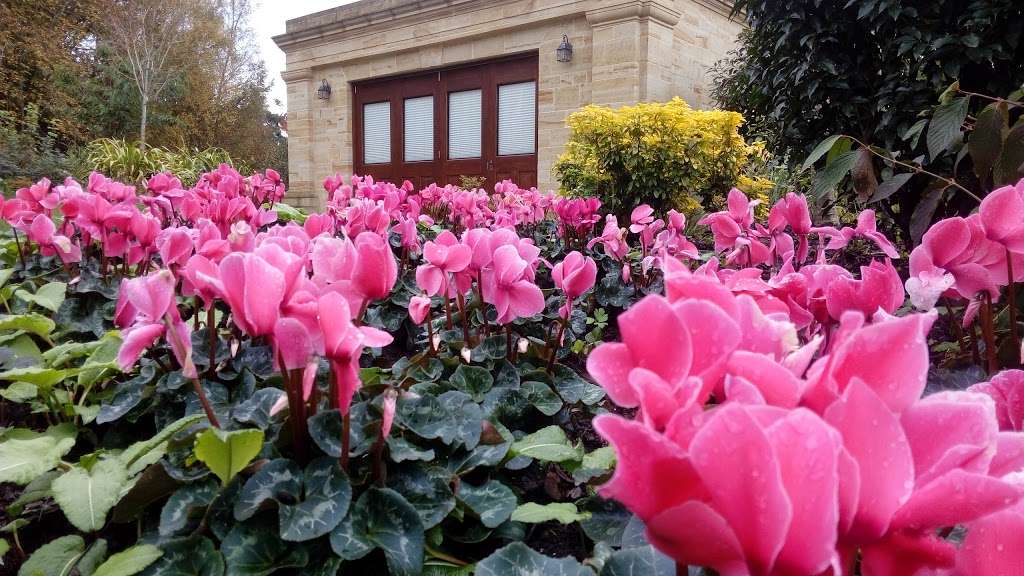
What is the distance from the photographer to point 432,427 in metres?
1.32

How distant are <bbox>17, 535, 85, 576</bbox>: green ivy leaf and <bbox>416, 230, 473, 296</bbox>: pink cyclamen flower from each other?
2.62ft

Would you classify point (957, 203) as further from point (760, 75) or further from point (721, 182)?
point (721, 182)

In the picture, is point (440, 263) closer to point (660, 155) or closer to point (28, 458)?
point (28, 458)

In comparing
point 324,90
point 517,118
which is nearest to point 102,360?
point 517,118

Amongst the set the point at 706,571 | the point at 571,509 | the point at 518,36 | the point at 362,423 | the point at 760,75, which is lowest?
the point at 571,509

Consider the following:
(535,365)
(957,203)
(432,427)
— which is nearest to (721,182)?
(957,203)

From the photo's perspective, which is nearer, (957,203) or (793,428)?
(793,428)

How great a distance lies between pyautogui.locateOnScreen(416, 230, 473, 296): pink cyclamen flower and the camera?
1521mm

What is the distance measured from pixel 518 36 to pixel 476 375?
34.5 feet

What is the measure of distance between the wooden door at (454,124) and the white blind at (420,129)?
19 mm

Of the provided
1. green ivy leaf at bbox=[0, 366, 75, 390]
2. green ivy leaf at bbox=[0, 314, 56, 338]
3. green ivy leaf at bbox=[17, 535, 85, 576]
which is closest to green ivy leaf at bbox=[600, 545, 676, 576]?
green ivy leaf at bbox=[17, 535, 85, 576]

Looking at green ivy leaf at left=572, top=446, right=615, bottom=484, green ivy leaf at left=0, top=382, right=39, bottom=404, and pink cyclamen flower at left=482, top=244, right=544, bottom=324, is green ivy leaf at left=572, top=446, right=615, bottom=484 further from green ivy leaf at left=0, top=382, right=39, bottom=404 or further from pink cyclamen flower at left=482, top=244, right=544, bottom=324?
green ivy leaf at left=0, top=382, right=39, bottom=404

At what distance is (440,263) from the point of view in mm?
1532

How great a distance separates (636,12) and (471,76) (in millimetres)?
3651
